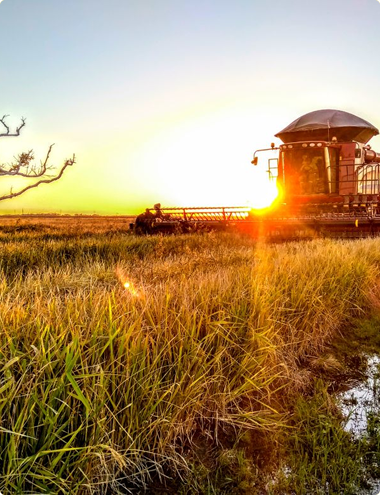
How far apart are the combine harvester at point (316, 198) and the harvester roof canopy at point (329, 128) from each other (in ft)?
0.12

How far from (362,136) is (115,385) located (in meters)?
16.7

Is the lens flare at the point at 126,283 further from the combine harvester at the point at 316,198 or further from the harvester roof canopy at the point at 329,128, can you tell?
the harvester roof canopy at the point at 329,128

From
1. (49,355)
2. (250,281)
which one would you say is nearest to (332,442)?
(49,355)

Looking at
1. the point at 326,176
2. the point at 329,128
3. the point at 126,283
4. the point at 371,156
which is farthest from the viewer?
the point at 371,156

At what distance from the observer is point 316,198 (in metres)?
14.6

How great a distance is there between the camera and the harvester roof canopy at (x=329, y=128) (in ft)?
52.7

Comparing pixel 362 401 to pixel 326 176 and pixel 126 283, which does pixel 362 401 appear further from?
pixel 326 176

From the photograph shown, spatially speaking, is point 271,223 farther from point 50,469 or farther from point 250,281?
point 50,469

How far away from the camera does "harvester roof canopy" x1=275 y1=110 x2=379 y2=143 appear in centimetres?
1608

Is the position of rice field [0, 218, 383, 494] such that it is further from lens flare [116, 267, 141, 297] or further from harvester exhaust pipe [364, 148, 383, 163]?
harvester exhaust pipe [364, 148, 383, 163]

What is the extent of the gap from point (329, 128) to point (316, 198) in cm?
303

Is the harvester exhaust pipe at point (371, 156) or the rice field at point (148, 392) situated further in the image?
the harvester exhaust pipe at point (371, 156)

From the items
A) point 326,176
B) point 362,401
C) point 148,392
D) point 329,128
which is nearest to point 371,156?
point 329,128

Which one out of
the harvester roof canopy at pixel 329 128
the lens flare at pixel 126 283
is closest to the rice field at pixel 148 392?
the lens flare at pixel 126 283
